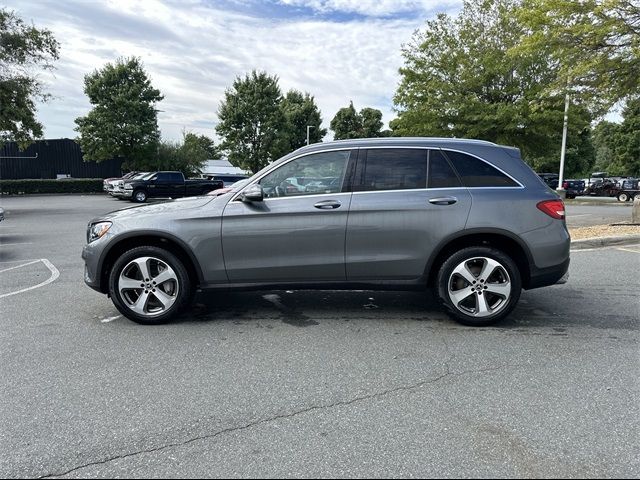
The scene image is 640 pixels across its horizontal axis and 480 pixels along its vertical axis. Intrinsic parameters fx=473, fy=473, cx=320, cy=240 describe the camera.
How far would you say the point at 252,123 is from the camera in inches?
1544

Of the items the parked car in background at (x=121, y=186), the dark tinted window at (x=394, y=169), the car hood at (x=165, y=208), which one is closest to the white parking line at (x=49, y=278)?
the car hood at (x=165, y=208)

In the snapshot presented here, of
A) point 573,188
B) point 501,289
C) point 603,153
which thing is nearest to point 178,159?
point 573,188

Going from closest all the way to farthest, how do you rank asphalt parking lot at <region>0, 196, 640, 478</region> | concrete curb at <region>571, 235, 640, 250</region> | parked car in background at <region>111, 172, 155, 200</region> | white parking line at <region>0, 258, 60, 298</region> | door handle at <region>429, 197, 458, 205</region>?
asphalt parking lot at <region>0, 196, 640, 478</region> → door handle at <region>429, 197, 458, 205</region> → white parking line at <region>0, 258, 60, 298</region> → concrete curb at <region>571, 235, 640, 250</region> → parked car in background at <region>111, 172, 155, 200</region>

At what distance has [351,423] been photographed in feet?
9.52

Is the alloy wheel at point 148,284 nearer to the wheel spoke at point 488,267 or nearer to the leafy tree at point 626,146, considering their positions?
the wheel spoke at point 488,267

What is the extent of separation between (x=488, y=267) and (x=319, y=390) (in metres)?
2.22

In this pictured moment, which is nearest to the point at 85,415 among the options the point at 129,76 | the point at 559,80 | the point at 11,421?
the point at 11,421

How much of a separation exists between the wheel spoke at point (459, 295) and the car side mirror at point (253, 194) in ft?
6.84

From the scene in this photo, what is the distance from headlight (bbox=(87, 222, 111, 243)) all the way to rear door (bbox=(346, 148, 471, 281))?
2412mm

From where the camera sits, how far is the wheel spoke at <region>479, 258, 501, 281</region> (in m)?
4.60

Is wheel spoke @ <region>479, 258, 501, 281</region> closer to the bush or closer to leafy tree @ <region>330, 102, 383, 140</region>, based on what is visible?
the bush

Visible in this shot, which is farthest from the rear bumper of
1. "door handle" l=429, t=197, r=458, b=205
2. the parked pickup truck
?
the parked pickup truck

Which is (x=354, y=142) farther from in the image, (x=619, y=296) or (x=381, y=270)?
(x=619, y=296)

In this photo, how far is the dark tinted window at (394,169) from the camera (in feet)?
15.4
